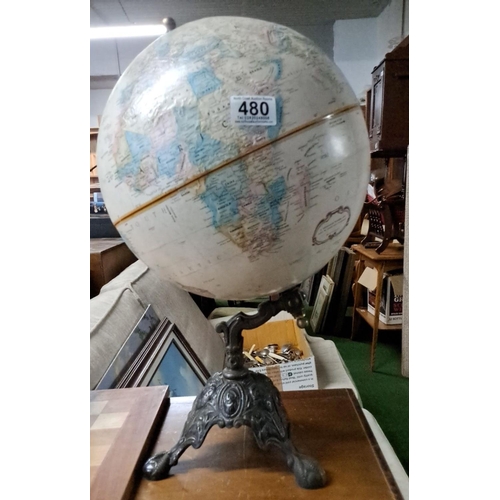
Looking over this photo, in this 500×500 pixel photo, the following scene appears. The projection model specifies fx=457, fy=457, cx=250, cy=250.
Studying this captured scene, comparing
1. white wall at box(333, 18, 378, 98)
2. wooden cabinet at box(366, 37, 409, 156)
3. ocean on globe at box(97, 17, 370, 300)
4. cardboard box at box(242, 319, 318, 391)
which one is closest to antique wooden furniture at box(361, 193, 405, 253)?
wooden cabinet at box(366, 37, 409, 156)

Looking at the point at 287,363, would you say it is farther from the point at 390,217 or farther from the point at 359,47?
the point at 359,47

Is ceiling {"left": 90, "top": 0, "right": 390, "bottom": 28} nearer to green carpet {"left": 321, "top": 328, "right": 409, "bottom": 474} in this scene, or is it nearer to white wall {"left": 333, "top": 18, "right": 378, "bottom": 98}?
white wall {"left": 333, "top": 18, "right": 378, "bottom": 98}

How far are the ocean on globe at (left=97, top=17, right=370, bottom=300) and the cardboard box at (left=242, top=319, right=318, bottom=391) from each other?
3.28 ft

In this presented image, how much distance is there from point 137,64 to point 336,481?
915mm

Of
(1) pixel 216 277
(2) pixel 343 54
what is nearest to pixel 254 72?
(1) pixel 216 277

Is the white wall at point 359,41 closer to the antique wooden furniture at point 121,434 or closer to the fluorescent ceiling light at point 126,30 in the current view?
the fluorescent ceiling light at point 126,30

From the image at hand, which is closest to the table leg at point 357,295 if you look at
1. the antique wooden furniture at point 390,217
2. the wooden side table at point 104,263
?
the antique wooden furniture at point 390,217

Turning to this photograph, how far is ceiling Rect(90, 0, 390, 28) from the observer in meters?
5.40

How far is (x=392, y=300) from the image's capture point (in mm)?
2984

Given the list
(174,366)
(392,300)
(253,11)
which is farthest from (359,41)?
(174,366)

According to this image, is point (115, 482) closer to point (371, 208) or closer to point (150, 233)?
point (150, 233)

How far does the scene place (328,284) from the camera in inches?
150

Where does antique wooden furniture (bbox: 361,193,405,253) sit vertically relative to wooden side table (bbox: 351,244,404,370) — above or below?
above

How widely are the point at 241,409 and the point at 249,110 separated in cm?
62
